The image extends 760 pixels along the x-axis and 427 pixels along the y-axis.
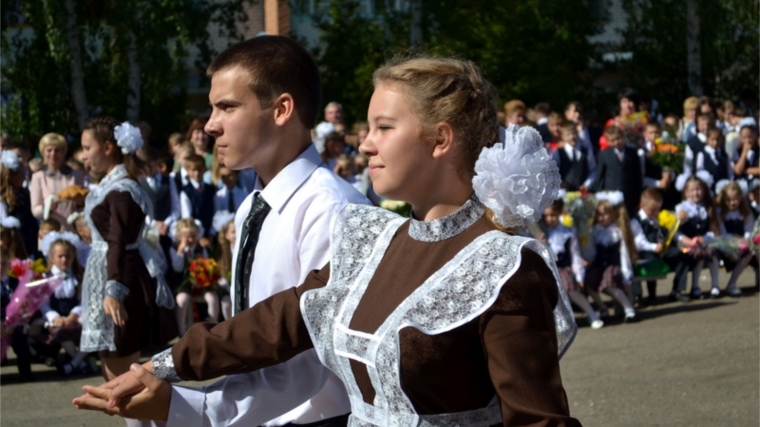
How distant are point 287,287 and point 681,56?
21196 mm

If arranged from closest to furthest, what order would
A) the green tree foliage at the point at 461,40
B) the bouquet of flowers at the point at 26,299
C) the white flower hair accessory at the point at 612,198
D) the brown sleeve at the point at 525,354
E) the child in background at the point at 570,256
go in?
the brown sleeve at the point at 525,354
the bouquet of flowers at the point at 26,299
the child in background at the point at 570,256
the white flower hair accessory at the point at 612,198
the green tree foliage at the point at 461,40

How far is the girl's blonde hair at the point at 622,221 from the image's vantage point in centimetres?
1063

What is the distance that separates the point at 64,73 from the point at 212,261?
963cm

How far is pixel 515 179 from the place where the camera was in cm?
237

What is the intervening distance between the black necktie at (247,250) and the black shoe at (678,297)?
8.73m

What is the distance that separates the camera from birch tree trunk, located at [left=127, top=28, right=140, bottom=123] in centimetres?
1834

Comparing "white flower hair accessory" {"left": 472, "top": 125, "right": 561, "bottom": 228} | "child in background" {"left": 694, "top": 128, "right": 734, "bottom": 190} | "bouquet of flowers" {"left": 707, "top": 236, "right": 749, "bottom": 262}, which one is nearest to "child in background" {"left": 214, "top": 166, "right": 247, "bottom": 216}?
"bouquet of flowers" {"left": 707, "top": 236, "right": 749, "bottom": 262}

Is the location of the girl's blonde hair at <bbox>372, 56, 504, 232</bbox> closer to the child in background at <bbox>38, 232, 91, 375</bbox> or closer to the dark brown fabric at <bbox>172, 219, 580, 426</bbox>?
the dark brown fabric at <bbox>172, 219, 580, 426</bbox>

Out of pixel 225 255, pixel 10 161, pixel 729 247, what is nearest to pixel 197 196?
pixel 225 255

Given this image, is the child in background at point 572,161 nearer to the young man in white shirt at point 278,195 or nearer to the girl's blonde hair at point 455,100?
the young man in white shirt at point 278,195

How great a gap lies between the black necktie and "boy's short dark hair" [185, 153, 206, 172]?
800 centimetres

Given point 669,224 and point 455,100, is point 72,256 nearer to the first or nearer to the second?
point 669,224

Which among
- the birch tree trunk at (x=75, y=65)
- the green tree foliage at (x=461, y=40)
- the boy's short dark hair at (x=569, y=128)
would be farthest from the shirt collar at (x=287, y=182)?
the green tree foliage at (x=461, y=40)

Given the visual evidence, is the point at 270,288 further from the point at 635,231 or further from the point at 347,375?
the point at 635,231
